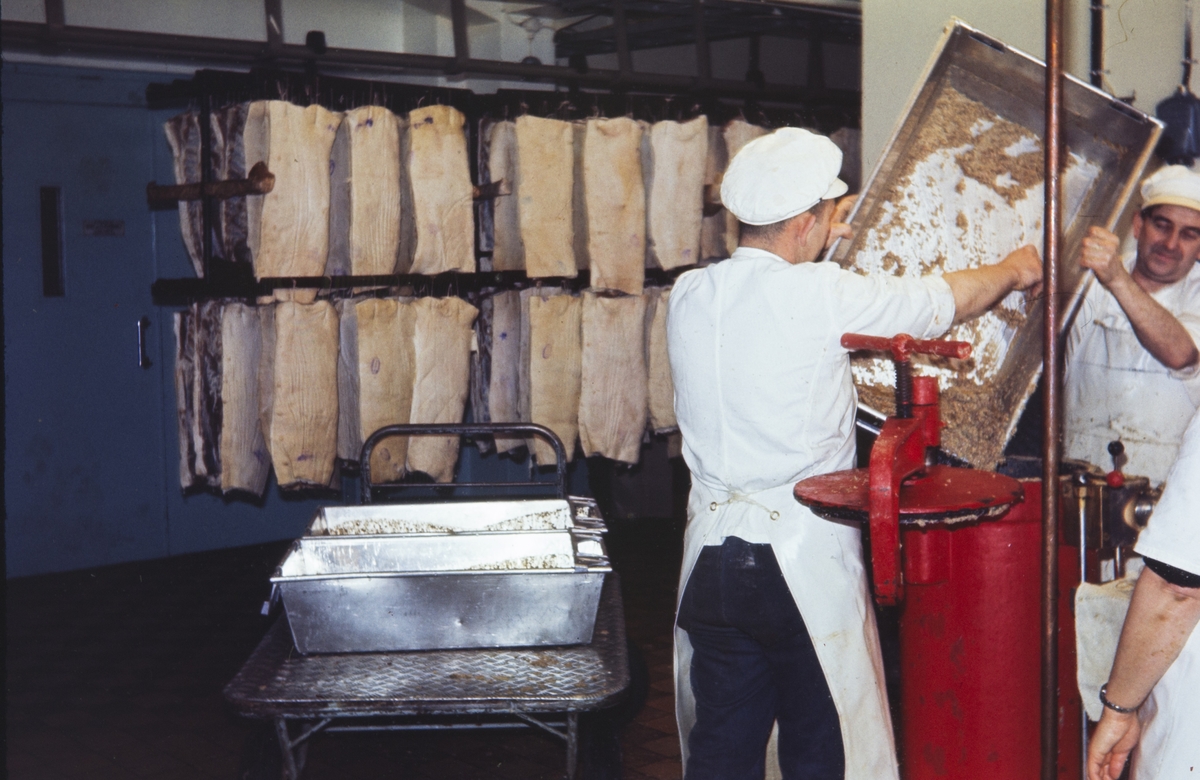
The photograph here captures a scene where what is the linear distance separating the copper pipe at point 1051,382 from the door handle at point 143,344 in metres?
5.26

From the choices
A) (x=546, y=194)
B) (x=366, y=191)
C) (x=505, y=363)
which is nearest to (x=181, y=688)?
(x=505, y=363)

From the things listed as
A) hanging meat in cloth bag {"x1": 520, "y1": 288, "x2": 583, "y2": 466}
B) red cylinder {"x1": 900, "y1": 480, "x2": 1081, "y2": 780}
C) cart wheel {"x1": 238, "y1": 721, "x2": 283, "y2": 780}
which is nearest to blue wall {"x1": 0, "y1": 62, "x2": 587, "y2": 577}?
hanging meat in cloth bag {"x1": 520, "y1": 288, "x2": 583, "y2": 466}

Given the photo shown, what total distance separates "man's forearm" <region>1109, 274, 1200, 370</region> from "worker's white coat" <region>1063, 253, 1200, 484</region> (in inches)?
3.3

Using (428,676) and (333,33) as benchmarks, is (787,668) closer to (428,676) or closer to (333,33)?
(428,676)

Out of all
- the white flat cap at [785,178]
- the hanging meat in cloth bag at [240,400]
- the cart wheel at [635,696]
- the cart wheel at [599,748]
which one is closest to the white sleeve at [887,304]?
the white flat cap at [785,178]

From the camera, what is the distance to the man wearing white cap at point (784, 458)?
2213 mm

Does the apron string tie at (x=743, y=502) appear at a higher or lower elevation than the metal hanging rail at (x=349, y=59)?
lower

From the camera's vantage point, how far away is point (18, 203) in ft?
18.4

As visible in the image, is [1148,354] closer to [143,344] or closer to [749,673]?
[749,673]

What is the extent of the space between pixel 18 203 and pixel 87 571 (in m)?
1.88

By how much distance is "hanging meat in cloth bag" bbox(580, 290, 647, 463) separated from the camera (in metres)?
4.52

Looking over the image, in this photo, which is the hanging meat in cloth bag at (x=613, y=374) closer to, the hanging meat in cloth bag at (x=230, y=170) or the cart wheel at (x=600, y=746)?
the hanging meat in cloth bag at (x=230, y=170)

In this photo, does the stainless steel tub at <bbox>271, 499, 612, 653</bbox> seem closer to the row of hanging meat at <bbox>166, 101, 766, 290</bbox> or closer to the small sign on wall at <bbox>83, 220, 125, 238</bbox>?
the row of hanging meat at <bbox>166, 101, 766, 290</bbox>

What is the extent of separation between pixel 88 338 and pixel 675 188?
3186mm
